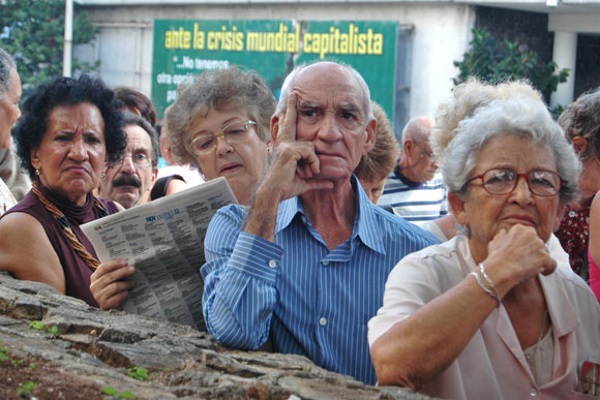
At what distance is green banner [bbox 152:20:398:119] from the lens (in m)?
16.5

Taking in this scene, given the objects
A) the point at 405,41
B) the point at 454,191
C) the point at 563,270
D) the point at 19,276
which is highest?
the point at 405,41

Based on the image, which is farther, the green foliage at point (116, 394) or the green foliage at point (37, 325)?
the green foliage at point (37, 325)

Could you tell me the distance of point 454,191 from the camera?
141 inches

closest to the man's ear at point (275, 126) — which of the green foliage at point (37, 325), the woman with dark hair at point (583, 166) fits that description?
the green foliage at point (37, 325)

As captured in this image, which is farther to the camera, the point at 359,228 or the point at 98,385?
the point at 359,228

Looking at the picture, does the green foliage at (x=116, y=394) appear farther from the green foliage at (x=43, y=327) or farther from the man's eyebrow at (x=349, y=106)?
the man's eyebrow at (x=349, y=106)

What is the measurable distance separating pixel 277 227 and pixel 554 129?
1.02 metres

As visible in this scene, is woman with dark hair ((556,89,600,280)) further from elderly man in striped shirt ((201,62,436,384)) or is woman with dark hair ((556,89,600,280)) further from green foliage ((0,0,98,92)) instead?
green foliage ((0,0,98,92))

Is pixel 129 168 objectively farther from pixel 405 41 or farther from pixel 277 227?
pixel 405 41

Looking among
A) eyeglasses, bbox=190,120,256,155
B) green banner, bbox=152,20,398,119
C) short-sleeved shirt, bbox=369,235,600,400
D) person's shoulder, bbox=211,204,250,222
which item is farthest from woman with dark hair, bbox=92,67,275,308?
green banner, bbox=152,20,398,119

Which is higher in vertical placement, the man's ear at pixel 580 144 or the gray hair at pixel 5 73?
the gray hair at pixel 5 73

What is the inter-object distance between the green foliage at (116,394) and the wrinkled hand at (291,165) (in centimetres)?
105

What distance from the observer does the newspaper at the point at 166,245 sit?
13.7 ft

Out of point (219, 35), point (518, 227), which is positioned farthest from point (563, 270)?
point (219, 35)
